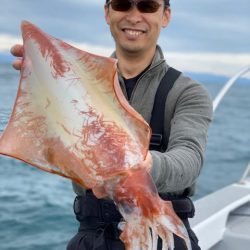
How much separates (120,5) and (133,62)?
0.83 ft

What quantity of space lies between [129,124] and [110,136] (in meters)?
0.07

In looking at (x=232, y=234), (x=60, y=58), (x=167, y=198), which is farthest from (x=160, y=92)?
(x=232, y=234)

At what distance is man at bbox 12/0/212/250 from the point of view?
2.28 metres

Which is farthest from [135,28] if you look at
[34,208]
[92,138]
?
[34,208]

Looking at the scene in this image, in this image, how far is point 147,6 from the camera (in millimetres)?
2432

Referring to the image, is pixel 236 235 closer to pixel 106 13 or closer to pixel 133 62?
pixel 133 62

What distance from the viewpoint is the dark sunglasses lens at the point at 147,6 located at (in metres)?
2.41

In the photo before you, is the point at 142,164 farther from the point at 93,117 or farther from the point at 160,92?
the point at 160,92

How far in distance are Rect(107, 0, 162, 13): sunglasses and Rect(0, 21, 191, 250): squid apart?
0.71 m

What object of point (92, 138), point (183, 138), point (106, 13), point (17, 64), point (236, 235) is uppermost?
point (106, 13)

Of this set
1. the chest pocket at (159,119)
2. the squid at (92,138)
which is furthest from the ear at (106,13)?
the squid at (92,138)

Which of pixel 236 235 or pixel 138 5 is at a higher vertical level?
pixel 138 5

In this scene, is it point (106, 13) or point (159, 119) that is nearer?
point (159, 119)

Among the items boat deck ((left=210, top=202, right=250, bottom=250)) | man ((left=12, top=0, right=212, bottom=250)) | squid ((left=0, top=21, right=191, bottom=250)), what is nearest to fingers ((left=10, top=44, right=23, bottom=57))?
squid ((left=0, top=21, right=191, bottom=250))
